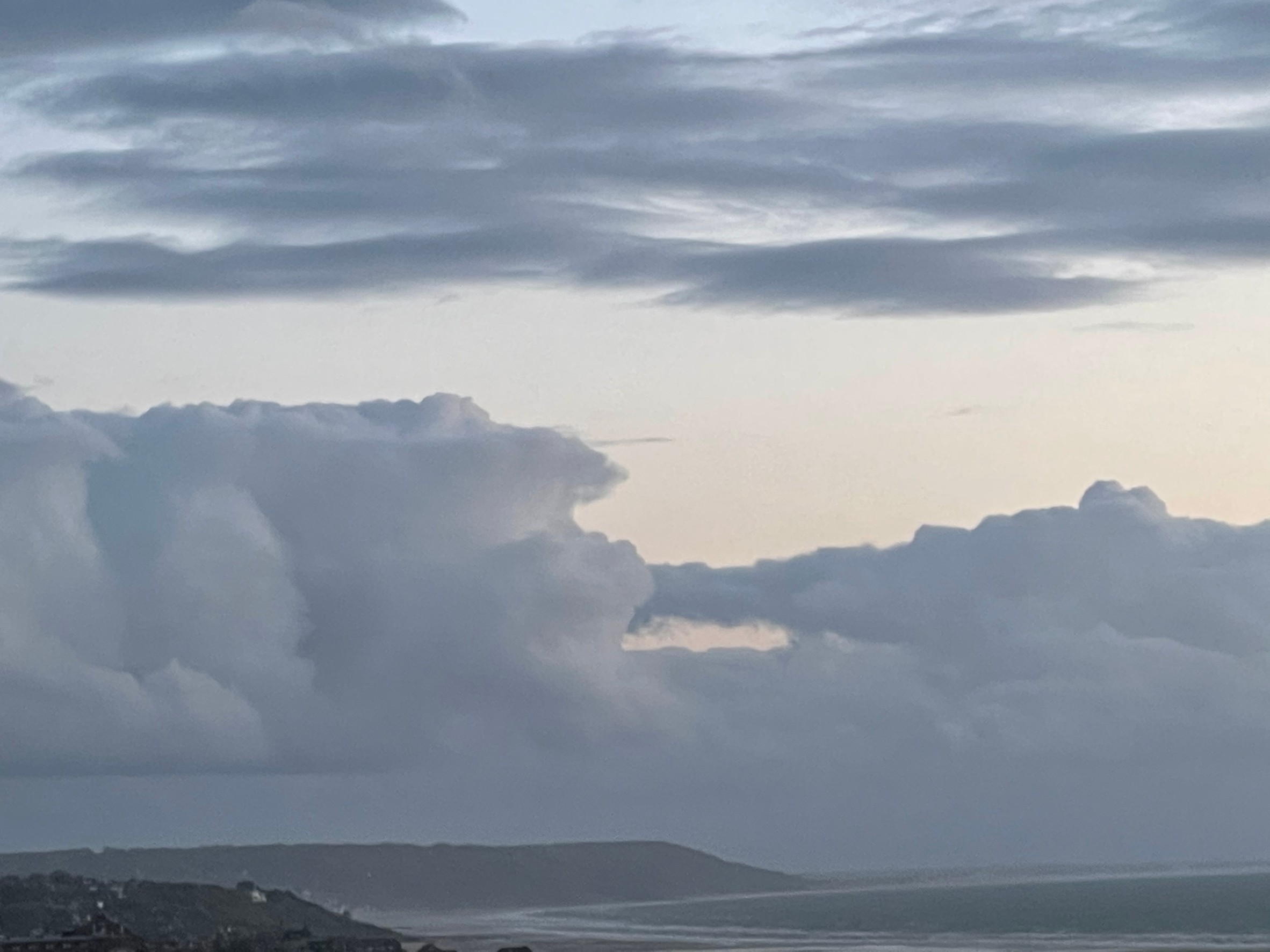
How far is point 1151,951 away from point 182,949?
86.6 m

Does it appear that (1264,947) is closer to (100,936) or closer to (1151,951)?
(1151,951)

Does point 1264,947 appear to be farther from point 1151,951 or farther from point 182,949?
point 182,949

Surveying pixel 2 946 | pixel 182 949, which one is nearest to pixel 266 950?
pixel 182 949

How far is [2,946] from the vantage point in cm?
19125

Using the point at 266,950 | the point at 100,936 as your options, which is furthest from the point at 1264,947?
the point at 100,936

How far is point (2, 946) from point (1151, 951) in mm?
101165

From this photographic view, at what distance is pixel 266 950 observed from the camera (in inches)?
7844

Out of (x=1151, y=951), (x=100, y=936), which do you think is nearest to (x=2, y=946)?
(x=100, y=936)

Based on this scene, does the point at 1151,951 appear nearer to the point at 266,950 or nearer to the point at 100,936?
the point at 266,950

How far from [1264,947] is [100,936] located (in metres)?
104

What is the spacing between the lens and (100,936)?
643ft

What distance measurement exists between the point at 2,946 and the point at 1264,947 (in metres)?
112

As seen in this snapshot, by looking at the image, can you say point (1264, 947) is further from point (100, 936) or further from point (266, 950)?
point (100, 936)

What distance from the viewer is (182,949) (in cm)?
19725
